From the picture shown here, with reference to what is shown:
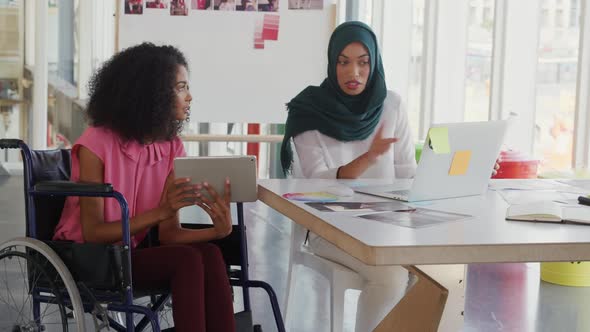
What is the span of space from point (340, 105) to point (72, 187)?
112 centimetres

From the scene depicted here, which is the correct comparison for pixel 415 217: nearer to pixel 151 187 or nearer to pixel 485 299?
pixel 151 187

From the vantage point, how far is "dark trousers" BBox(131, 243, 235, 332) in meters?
2.10

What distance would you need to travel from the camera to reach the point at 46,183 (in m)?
2.13

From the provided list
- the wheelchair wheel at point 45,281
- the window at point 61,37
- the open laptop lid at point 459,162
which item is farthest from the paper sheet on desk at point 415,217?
the window at point 61,37

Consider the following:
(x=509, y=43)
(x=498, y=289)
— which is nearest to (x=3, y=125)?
(x=509, y=43)

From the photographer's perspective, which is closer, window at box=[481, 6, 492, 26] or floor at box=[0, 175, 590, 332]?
floor at box=[0, 175, 590, 332]

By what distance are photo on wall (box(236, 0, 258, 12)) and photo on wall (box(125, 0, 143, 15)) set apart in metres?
0.57

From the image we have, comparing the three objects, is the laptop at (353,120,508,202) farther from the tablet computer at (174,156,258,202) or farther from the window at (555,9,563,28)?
the window at (555,9,563,28)

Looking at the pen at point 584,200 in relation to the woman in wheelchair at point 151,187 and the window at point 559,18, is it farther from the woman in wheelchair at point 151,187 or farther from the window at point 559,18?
the window at point 559,18

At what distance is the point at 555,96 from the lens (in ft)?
16.7

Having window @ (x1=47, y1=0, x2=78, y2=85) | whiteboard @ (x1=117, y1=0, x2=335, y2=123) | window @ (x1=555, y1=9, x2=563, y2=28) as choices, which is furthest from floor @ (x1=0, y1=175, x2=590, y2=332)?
window @ (x1=47, y1=0, x2=78, y2=85)

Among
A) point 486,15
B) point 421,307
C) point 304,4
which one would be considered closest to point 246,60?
point 304,4

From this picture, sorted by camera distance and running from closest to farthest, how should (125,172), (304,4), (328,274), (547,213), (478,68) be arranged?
(547,213) → (125,172) → (328,274) → (304,4) → (478,68)

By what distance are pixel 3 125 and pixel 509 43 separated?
452cm
